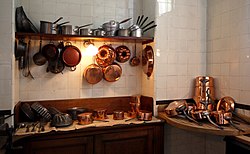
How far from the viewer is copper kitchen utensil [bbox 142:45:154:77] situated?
2.14m

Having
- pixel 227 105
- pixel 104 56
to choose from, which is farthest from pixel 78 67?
pixel 227 105

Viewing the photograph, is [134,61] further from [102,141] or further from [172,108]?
[102,141]

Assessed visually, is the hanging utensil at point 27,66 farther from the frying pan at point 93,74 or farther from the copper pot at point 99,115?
the copper pot at point 99,115

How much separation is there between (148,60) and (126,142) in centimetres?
84

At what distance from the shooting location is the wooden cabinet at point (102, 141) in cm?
161

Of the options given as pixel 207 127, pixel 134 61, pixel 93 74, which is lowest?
pixel 207 127

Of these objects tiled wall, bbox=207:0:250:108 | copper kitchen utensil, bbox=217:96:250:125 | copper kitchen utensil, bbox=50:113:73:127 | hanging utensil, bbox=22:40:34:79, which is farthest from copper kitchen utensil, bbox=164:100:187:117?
hanging utensil, bbox=22:40:34:79

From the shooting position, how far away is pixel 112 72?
2176 mm

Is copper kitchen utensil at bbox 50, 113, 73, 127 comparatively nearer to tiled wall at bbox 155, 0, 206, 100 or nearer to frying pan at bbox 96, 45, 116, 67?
frying pan at bbox 96, 45, 116, 67

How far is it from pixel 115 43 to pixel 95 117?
2.61ft

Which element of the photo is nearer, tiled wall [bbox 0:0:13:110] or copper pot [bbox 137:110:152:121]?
tiled wall [bbox 0:0:13:110]

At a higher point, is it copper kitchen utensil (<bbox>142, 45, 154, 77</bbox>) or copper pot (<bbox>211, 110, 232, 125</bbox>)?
copper kitchen utensil (<bbox>142, 45, 154, 77</bbox>)

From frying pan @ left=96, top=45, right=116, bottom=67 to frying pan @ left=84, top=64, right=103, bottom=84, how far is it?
7cm

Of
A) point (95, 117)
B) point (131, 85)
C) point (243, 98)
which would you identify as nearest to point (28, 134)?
point (95, 117)
